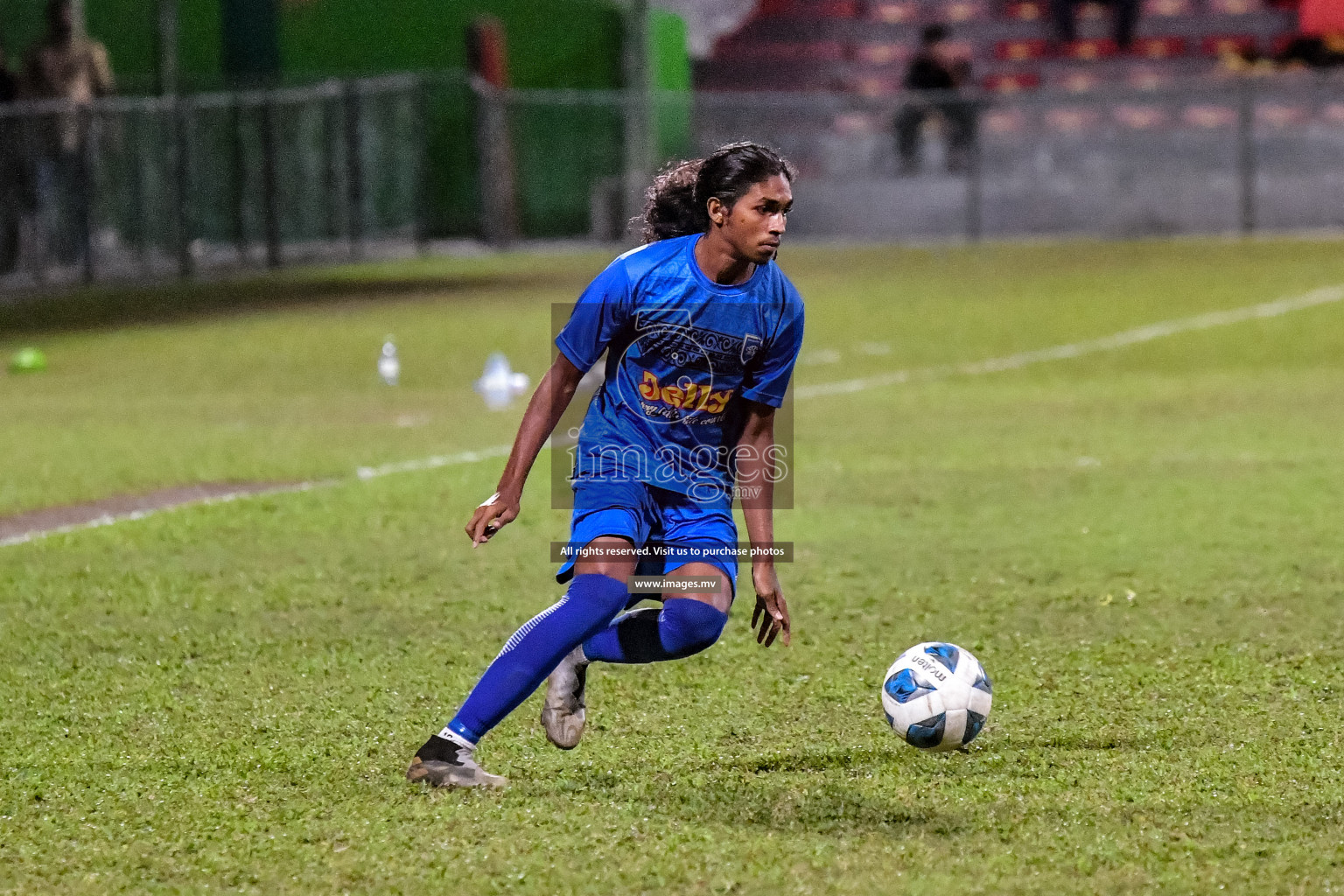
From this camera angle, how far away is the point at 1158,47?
101 ft

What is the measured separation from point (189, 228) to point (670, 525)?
17.4 meters

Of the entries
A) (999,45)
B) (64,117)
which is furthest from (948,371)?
(999,45)

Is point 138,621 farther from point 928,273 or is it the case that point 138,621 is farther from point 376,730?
point 928,273

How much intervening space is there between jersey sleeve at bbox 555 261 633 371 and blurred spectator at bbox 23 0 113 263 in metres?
15.3

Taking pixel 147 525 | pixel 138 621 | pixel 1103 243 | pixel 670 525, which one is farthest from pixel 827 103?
pixel 670 525

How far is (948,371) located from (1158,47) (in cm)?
1687

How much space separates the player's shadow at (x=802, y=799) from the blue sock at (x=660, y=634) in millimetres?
304

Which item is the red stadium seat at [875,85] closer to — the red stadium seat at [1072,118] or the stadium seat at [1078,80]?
the stadium seat at [1078,80]

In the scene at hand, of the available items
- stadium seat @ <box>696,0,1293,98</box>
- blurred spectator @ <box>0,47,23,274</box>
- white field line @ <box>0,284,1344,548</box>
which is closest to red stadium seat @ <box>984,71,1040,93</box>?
stadium seat @ <box>696,0,1293,98</box>

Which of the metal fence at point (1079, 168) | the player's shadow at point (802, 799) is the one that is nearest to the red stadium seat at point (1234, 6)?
the metal fence at point (1079, 168)

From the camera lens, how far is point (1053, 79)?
1209 inches

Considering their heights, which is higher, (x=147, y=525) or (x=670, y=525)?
(x=670, y=525)

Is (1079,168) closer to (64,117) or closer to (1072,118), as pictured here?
(1072,118)

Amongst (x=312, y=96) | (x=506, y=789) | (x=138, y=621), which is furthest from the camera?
(x=312, y=96)
